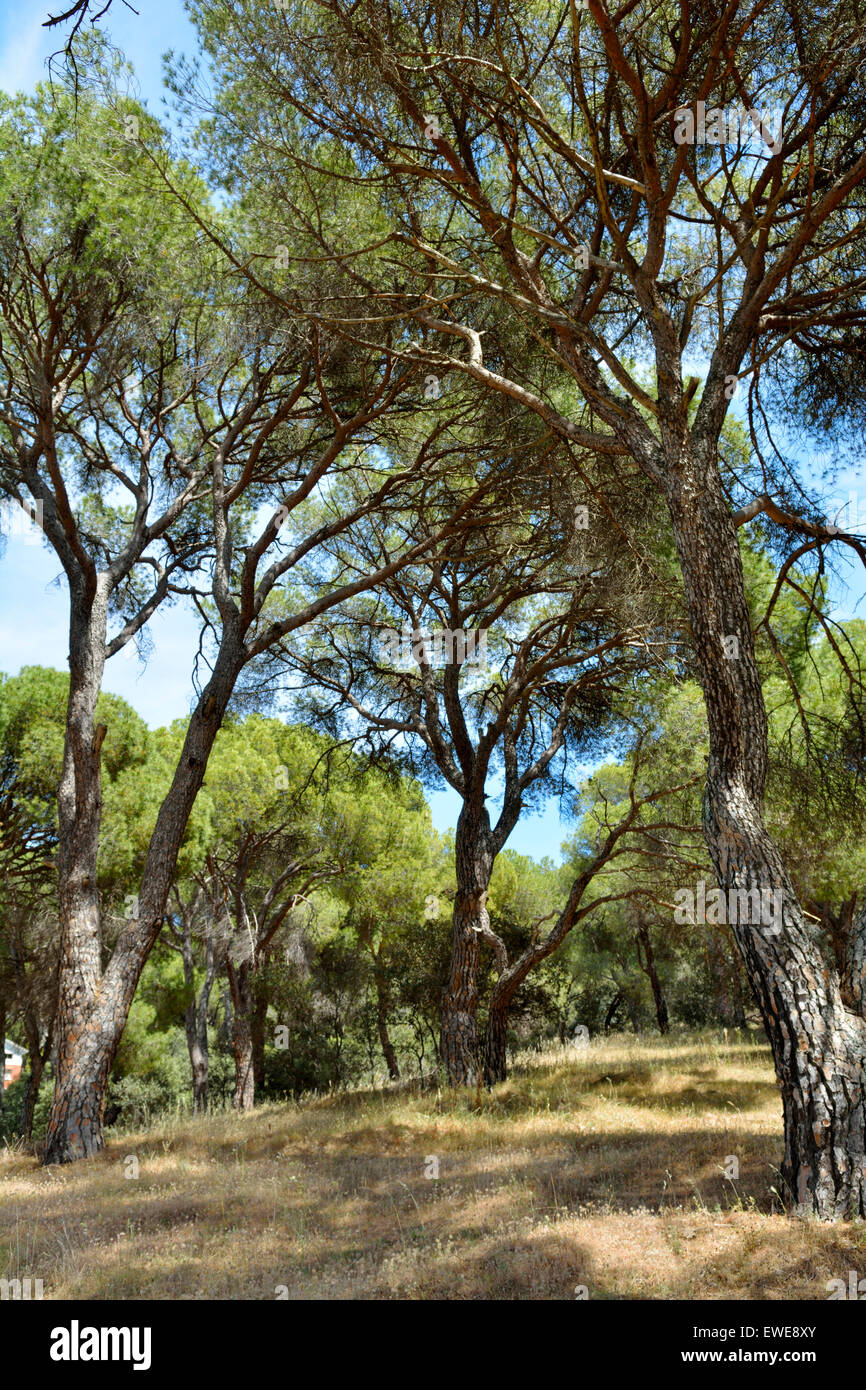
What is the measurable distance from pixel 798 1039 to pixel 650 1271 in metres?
1.35

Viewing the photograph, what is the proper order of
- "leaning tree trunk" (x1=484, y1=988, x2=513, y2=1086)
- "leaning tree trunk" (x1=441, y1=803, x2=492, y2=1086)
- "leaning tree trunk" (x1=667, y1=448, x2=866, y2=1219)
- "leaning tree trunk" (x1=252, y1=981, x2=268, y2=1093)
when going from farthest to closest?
"leaning tree trunk" (x1=252, y1=981, x2=268, y2=1093) → "leaning tree trunk" (x1=484, y1=988, x2=513, y2=1086) → "leaning tree trunk" (x1=441, y1=803, x2=492, y2=1086) → "leaning tree trunk" (x1=667, y1=448, x2=866, y2=1219)

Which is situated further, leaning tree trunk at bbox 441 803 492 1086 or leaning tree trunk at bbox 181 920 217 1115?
leaning tree trunk at bbox 181 920 217 1115

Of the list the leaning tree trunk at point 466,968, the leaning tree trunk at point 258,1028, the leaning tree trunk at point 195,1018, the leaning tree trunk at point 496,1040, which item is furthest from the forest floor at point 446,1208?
the leaning tree trunk at point 258,1028

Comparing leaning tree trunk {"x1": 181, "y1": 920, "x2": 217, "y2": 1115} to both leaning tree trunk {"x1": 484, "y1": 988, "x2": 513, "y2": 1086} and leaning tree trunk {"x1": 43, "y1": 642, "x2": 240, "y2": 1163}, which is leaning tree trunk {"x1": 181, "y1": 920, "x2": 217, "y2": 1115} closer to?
leaning tree trunk {"x1": 484, "y1": 988, "x2": 513, "y2": 1086}

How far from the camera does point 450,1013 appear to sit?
33.1 feet

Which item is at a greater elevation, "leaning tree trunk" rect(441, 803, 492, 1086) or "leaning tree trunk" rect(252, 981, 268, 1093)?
"leaning tree trunk" rect(441, 803, 492, 1086)

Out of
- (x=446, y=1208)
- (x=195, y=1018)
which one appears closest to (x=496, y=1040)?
(x=446, y=1208)

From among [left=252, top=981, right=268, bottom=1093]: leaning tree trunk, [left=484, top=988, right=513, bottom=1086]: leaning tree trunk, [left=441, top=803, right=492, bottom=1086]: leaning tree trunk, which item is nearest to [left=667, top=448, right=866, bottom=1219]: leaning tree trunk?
[left=441, top=803, right=492, bottom=1086]: leaning tree trunk

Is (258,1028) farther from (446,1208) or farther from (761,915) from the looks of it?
(761,915)

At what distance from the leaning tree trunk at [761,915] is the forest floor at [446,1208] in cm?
33

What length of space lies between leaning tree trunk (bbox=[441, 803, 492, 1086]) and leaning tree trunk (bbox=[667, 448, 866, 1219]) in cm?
525

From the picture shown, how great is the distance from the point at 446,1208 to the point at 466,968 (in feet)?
16.0

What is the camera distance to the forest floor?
385 cm
